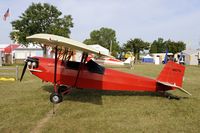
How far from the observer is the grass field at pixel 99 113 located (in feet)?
21.6

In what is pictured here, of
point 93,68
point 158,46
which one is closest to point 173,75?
point 93,68

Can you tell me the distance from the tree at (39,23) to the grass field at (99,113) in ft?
124

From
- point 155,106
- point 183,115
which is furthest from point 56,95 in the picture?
point 183,115

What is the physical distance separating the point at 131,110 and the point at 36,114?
10.2 feet

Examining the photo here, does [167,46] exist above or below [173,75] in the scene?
above

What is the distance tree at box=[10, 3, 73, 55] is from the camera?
4750 centimetres

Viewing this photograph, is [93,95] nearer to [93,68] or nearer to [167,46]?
[93,68]

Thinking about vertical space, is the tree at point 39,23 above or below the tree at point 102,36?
below

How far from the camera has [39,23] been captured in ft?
160

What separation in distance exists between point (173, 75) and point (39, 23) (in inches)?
1651

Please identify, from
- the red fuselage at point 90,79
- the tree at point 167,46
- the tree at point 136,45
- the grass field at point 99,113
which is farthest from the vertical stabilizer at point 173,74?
the tree at point 167,46

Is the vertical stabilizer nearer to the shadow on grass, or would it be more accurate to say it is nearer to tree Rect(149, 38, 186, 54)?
the shadow on grass

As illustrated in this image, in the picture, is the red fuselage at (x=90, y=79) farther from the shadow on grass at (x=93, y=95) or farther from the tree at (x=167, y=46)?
the tree at (x=167, y=46)

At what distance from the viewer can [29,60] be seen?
1061cm
